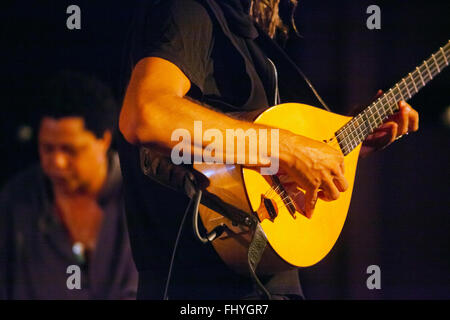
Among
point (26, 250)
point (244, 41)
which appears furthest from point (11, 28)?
point (244, 41)

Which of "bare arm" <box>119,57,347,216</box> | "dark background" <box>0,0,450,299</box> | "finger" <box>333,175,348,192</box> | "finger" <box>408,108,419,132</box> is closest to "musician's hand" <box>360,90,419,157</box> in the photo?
"finger" <box>408,108,419,132</box>

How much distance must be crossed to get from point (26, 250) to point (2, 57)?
0.83 m

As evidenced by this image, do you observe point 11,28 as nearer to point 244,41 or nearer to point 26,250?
point 26,250

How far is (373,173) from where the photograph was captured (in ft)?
9.27

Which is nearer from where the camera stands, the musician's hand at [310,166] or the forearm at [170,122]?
the forearm at [170,122]

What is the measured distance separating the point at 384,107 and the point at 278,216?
0.66 meters

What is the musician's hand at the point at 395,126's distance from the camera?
72.6 inches

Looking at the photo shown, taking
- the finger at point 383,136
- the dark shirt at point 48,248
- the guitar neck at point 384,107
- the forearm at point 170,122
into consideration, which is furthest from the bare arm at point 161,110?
the dark shirt at point 48,248

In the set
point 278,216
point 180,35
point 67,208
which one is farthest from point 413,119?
point 67,208

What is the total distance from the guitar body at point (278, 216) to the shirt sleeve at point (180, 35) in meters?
0.23

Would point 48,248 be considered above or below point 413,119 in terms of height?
below

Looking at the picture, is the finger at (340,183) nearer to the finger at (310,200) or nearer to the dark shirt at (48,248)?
the finger at (310,200)

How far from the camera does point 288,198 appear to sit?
4.91 ft

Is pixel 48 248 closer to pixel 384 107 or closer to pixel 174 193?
pixel 174 193
